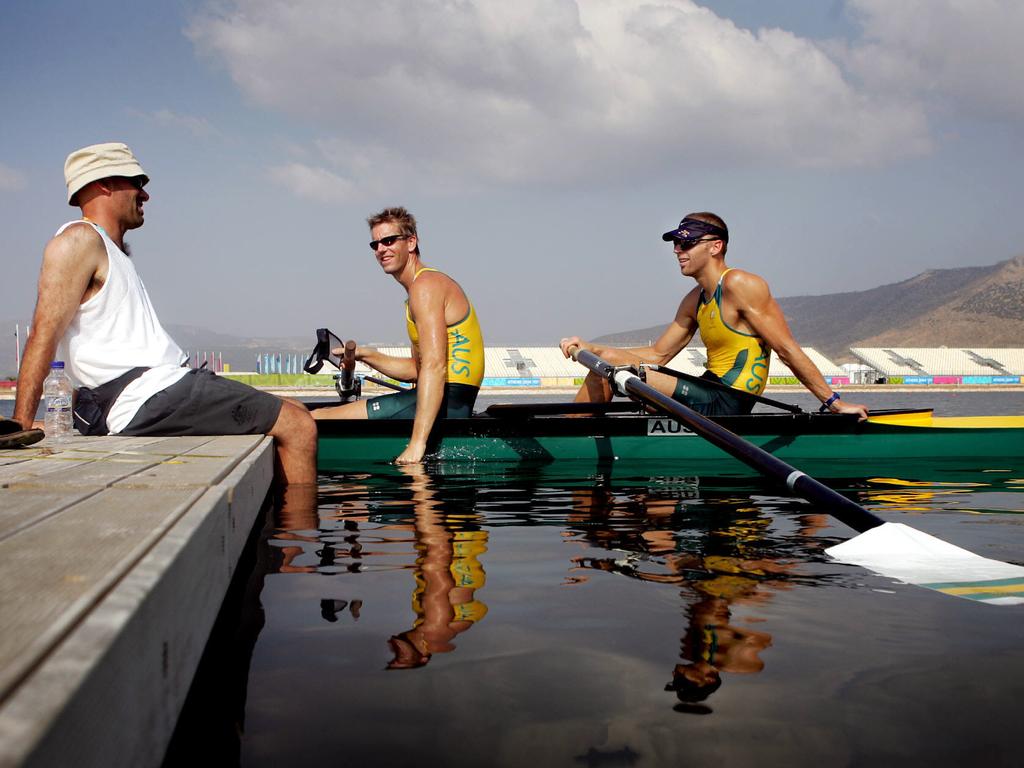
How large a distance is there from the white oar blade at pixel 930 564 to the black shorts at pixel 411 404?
387cm

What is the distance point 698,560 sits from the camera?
132 inches

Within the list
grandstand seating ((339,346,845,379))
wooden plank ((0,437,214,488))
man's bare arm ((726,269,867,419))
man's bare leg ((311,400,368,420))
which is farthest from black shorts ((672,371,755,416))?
grandstand seating ((339,346,845,379))

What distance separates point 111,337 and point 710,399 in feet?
15.5

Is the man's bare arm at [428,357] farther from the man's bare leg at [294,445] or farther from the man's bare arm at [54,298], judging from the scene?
the man's bare arm at [54,298]

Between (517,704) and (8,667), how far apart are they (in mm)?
1125

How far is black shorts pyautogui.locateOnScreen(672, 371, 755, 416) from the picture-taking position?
Result: 7301 mm

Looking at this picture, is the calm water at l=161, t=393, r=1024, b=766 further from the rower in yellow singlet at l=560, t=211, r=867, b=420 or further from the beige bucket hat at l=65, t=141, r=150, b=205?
the rower in yellow singlet at l=560, t=211, r=867, b=420

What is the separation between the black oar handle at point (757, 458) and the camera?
3602 millimetres

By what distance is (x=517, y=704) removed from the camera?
6.03ft

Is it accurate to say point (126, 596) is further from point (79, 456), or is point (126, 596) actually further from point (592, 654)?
point (79, 456)

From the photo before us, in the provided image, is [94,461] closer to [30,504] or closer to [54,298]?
[30,504]

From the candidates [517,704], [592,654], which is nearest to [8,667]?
[517,704]

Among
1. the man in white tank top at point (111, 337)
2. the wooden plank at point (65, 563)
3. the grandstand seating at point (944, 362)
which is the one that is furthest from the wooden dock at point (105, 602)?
the grandstand seating at point (944, 362)

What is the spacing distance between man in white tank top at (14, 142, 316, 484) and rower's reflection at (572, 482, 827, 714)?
220 cm
